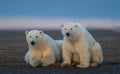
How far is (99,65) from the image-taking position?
49.3ft

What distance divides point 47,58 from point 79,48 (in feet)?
3.35

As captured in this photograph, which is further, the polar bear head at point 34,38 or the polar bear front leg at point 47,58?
the polar bear front leg at point 47,58

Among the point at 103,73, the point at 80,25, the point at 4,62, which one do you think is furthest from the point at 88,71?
the point at 4,62

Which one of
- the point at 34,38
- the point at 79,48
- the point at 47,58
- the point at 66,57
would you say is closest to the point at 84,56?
the point at 79,48

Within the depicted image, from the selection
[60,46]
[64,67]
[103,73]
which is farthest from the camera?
[60,46]

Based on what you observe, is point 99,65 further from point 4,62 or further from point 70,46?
point 4,62

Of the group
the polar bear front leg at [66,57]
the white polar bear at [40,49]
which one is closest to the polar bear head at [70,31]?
the polar bear front leg at [66,57]

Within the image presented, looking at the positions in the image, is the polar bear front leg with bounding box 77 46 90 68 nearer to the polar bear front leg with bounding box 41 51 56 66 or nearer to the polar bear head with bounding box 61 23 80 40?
the polar bear head with bounding box 61 23 80 40

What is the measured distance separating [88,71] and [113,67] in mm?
1243

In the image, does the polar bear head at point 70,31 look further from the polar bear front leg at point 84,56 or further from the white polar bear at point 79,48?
the polar bear front leg at point 84,56

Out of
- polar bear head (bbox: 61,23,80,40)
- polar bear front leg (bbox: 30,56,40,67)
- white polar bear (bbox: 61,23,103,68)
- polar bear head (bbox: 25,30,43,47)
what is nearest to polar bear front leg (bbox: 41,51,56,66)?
polar bear front leg (bbox: 30,56,40,67)

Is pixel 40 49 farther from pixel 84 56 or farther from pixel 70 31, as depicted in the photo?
pixel 84 56

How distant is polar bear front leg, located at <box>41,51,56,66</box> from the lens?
586 inches

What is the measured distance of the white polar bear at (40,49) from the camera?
14555 mm
